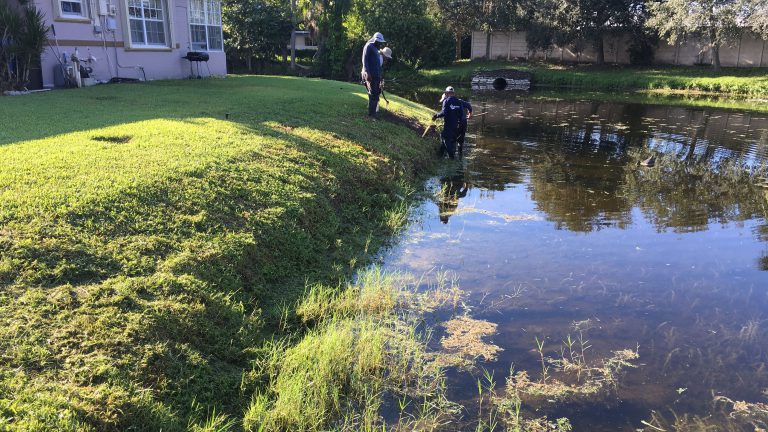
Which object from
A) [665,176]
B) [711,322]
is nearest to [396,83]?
[665,176]

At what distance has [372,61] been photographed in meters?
12.1

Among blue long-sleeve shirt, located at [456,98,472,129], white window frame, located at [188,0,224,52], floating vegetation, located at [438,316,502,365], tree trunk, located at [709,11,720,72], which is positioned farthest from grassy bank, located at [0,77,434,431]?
tree trunk, located at [709,11,720,72]

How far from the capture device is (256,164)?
7.46 meters

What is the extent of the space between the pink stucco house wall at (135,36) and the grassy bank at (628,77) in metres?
20.3

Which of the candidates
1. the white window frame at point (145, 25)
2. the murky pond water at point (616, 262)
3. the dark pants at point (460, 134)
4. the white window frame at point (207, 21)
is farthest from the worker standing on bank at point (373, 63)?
the white window frame at point (207, 21)

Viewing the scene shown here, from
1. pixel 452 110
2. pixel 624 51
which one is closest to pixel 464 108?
pixel 452 110

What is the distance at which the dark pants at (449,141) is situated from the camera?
12.8 m

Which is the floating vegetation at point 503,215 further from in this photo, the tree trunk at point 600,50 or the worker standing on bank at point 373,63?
the tree trunk at point 600,50

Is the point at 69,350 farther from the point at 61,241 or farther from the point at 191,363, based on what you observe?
the point at 61,241

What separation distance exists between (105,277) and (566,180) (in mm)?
9426

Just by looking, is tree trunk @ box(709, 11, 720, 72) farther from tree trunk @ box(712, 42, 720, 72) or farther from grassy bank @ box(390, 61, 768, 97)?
grassy bank @ box(390, 61, 768, 97)

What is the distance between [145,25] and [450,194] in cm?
1312

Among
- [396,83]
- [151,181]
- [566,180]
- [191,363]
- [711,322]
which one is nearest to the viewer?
[191,363]

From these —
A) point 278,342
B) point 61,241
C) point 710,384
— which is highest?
point 61,241
